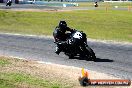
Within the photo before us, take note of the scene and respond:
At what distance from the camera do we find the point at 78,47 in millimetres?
18062

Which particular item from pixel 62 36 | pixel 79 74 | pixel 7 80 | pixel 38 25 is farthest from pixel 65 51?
pixel 38 25

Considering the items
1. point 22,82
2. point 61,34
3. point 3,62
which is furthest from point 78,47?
point 22,82

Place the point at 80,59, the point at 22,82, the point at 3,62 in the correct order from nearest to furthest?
1. the point at 22,82
2. the point at 3,62
3. the point at 80,59

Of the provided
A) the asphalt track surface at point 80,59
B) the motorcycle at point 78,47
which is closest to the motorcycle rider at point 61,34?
the motorcycle at point 78,47

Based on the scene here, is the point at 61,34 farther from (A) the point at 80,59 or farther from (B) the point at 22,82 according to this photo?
(B) the point at 22,82

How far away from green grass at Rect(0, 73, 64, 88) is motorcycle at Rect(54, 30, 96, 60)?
4710mm

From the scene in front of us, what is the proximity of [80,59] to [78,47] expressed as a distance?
22.8 inches

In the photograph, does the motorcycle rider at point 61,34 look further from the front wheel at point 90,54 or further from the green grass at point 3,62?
the green grass at point 3,62

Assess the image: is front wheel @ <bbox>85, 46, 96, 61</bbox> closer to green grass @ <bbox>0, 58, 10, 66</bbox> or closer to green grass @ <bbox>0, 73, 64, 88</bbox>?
green grass @ <bbox>0, 58, 10, 66</bbox>

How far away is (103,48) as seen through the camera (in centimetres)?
2134

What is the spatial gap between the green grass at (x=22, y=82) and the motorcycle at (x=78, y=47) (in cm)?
471

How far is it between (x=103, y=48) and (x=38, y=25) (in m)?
17.1

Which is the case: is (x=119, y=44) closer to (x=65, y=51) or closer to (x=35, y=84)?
(x=65, y=51)

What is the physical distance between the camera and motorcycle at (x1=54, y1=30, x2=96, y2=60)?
58.0 feet
